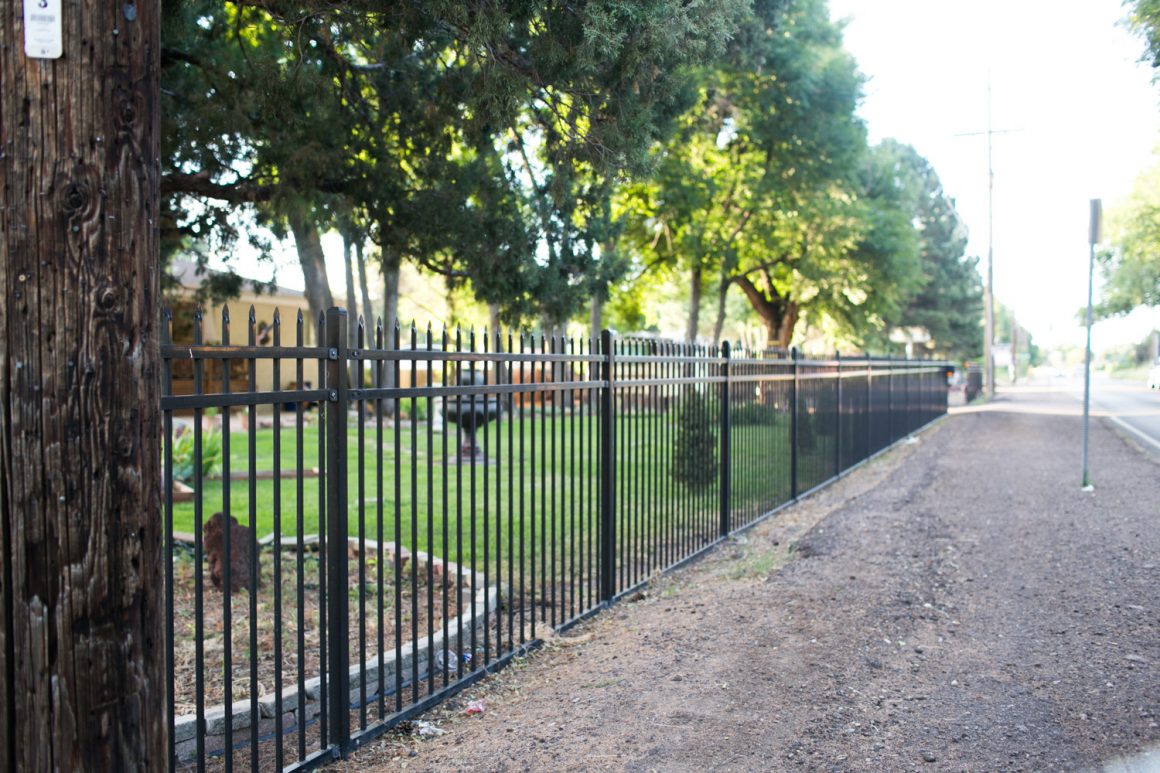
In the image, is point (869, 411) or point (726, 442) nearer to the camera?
point (726, 442)

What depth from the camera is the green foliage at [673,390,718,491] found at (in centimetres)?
881

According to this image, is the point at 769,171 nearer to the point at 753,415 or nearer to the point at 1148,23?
the point at 753,415

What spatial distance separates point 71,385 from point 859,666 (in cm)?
417

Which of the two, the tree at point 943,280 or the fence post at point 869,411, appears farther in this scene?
the tree at point 943,280

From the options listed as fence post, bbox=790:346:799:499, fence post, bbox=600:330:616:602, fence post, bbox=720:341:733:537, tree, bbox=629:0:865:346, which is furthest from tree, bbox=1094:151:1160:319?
fence post, bbox=600:330:616:602

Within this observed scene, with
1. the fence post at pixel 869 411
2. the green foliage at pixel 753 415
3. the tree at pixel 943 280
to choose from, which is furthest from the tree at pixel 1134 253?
the green foliage at pixel 753 415

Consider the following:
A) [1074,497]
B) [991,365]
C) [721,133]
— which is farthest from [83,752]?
[991,365]

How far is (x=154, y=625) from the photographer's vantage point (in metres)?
2.57

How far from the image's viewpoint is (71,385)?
7.84 ft

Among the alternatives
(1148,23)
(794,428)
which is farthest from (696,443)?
(1148,23)

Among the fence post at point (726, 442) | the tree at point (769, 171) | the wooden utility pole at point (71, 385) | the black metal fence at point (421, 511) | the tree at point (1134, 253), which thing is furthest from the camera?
the tree at point (1134, 253)

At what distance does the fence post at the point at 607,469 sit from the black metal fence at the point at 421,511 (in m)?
0.02

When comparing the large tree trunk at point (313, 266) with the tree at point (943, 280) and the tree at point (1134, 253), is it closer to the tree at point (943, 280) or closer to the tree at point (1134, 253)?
the tree at point (1134, 253)

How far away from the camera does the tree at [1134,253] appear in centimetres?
4291
